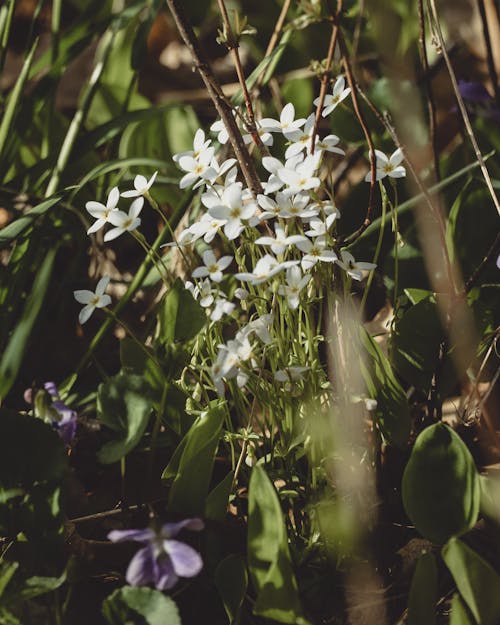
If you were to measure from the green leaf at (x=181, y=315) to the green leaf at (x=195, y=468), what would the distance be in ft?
0.51

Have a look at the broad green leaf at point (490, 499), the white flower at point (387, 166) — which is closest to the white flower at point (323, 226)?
the white flower at point (387, 166)

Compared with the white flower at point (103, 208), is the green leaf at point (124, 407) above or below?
below

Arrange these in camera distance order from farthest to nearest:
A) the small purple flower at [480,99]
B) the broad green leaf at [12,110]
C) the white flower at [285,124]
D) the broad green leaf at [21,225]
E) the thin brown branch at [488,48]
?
the small purple flower at [480,99], the broad green leaf at [12,110], the thin brown branch at [488,48], the broad green leaf at [21,225], the white flower at [285,124]

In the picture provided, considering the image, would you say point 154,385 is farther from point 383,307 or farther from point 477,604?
point 383,307

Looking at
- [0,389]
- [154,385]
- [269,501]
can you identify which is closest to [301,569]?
[269,501]

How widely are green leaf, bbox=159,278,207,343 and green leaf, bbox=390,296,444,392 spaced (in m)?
0.27

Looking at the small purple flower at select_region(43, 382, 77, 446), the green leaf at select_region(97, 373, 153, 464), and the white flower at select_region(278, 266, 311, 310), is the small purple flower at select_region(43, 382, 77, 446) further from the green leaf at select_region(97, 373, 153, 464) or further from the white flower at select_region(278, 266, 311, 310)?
the white flower at select_region(278, 266, 311, 310)

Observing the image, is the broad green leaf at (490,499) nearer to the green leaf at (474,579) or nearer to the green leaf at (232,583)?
the green leaf at (474,579)

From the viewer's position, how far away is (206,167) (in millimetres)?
900

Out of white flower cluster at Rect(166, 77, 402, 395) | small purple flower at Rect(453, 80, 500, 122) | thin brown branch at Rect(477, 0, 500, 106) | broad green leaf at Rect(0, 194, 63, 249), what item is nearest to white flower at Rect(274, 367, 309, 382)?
white flower cluster at Rect(166, 77, 402, 395)

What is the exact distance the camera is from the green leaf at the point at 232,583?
2.69 ft

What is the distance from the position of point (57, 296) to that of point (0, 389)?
39 centimetres

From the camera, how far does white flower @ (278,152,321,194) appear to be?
83cm

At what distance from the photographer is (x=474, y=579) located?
29.5 inches
